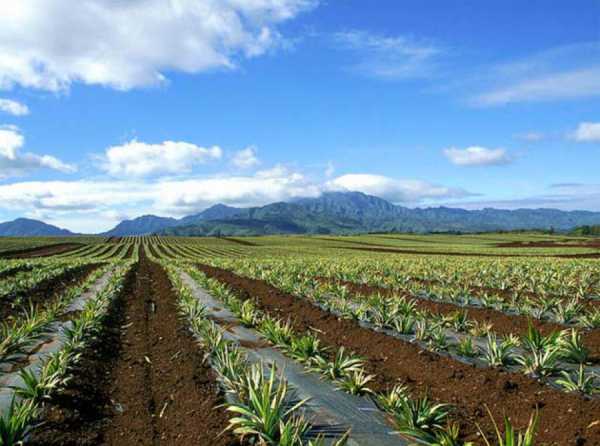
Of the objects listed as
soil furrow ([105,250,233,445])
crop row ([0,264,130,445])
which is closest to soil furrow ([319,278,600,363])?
soil furrow ([105,250,233,445])

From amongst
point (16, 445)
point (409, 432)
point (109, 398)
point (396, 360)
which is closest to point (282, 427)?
point (409, 432)

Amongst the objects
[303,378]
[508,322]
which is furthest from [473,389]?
[508,322]

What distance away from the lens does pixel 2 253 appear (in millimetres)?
61938

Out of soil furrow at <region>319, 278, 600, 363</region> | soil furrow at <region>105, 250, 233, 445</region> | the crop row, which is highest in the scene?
the crop row

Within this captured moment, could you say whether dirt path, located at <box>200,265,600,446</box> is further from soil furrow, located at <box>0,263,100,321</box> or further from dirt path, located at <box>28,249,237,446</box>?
soil furrow, located at <box>0,263,100,321</box>

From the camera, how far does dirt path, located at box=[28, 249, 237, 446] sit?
5293 mm

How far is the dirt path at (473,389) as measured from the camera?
16.5 ft

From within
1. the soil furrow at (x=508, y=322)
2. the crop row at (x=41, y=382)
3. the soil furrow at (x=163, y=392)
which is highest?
the crop row at (x=41, y=382)

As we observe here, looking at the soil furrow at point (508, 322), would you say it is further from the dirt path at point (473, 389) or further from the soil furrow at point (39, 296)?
the soil furrow at point (39, 296)

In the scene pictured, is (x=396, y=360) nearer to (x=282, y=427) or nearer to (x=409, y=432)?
(x=409, y=432)

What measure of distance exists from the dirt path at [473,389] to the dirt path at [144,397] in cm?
266

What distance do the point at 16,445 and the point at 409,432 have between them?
4.35 m

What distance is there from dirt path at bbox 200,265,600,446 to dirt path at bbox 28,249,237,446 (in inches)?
105

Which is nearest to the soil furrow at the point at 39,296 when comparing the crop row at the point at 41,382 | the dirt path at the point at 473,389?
the crop row at the point at 41,382
